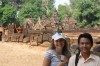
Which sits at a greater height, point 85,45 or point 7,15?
point 85,45

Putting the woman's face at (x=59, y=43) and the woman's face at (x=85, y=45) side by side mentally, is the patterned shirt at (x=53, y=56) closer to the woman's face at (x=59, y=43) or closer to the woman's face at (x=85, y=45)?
the woman's face at (x=59, y=43)

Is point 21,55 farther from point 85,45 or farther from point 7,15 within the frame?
point 7,15

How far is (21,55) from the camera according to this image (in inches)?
525

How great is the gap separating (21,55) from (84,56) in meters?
10.5

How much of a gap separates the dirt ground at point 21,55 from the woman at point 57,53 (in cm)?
755

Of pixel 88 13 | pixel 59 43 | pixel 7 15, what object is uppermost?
pixel 88 13

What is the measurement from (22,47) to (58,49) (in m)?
12.1

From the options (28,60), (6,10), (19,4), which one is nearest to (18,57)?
(28,60)

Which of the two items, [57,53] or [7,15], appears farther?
[7,15]

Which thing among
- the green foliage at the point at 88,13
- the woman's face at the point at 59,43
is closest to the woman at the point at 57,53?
the woman's face at the point at 59,43

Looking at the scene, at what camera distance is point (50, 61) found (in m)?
3.52

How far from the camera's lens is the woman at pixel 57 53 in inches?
137

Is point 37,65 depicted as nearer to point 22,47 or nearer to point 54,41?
point 22,47

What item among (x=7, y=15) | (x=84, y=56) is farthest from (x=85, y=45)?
(x=7, y=15)
